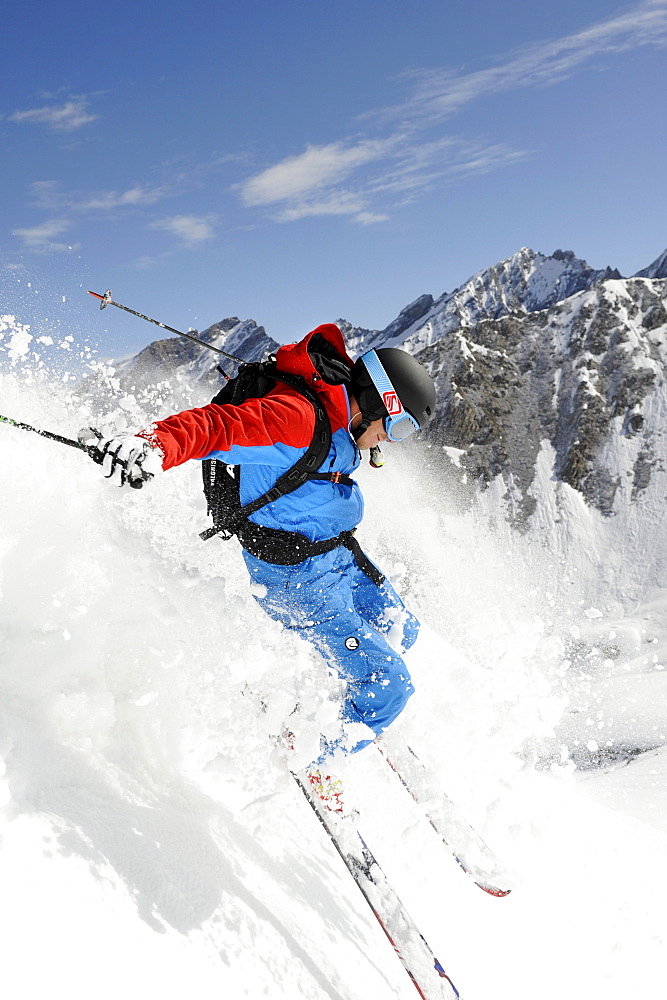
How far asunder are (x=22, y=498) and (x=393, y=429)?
3.10m

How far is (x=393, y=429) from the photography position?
4.51 meters

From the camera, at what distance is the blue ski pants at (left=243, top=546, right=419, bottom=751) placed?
4574 mm

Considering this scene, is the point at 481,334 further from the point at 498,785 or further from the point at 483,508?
the point at 498,785

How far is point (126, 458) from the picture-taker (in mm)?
3002

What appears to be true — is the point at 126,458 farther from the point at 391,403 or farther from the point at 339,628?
the point at 339,628

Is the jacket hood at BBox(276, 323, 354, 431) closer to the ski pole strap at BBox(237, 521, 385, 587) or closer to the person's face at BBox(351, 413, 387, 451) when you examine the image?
the person's face at BBox(351, 413, 387, 451)

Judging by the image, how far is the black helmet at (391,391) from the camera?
438 cm

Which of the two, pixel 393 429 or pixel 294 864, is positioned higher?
pixel 393 429

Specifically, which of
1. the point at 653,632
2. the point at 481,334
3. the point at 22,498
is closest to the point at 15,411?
the point at 22,498

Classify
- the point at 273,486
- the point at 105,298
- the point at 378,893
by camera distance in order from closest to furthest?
the point at 378,893, the point at 273,486, the point at 105,298

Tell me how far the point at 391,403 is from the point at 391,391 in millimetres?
87

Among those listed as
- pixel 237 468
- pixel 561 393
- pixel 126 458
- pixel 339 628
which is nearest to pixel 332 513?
pixel 237 468

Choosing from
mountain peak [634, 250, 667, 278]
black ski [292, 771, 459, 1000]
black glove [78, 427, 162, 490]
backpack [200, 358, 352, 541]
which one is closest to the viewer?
black glove [78, 427, 162, 490]

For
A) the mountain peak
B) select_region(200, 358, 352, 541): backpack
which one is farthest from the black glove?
the mountain peak
